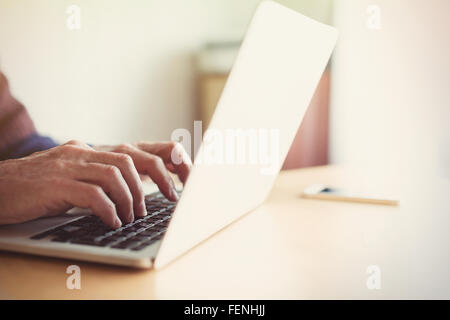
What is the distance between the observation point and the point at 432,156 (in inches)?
68.2

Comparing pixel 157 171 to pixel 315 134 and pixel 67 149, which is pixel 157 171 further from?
pixel 315 134

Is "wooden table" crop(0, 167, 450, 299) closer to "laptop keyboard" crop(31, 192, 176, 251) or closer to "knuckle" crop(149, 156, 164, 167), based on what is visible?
"laptop keyboard" crop(31, 192, 176, 251)

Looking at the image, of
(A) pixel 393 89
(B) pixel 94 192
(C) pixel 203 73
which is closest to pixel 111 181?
(B) pixel 94 192

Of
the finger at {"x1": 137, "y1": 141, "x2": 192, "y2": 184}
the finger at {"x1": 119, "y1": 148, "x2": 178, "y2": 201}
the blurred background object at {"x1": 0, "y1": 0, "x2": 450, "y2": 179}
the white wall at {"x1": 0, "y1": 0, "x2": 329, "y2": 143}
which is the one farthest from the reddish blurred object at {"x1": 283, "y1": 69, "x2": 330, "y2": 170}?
the finger at {"x1": 119, "y1": 148, "x2": 178, "y2": 201}

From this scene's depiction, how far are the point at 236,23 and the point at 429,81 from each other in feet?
4.38

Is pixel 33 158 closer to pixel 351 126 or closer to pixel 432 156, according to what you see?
pixel 432 156

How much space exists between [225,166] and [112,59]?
1564 mm

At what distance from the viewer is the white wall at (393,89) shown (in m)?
1.66

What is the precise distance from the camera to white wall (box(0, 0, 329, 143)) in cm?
153

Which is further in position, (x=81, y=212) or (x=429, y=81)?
(x=429, y=81)

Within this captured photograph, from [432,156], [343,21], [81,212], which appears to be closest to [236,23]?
[343,21]
